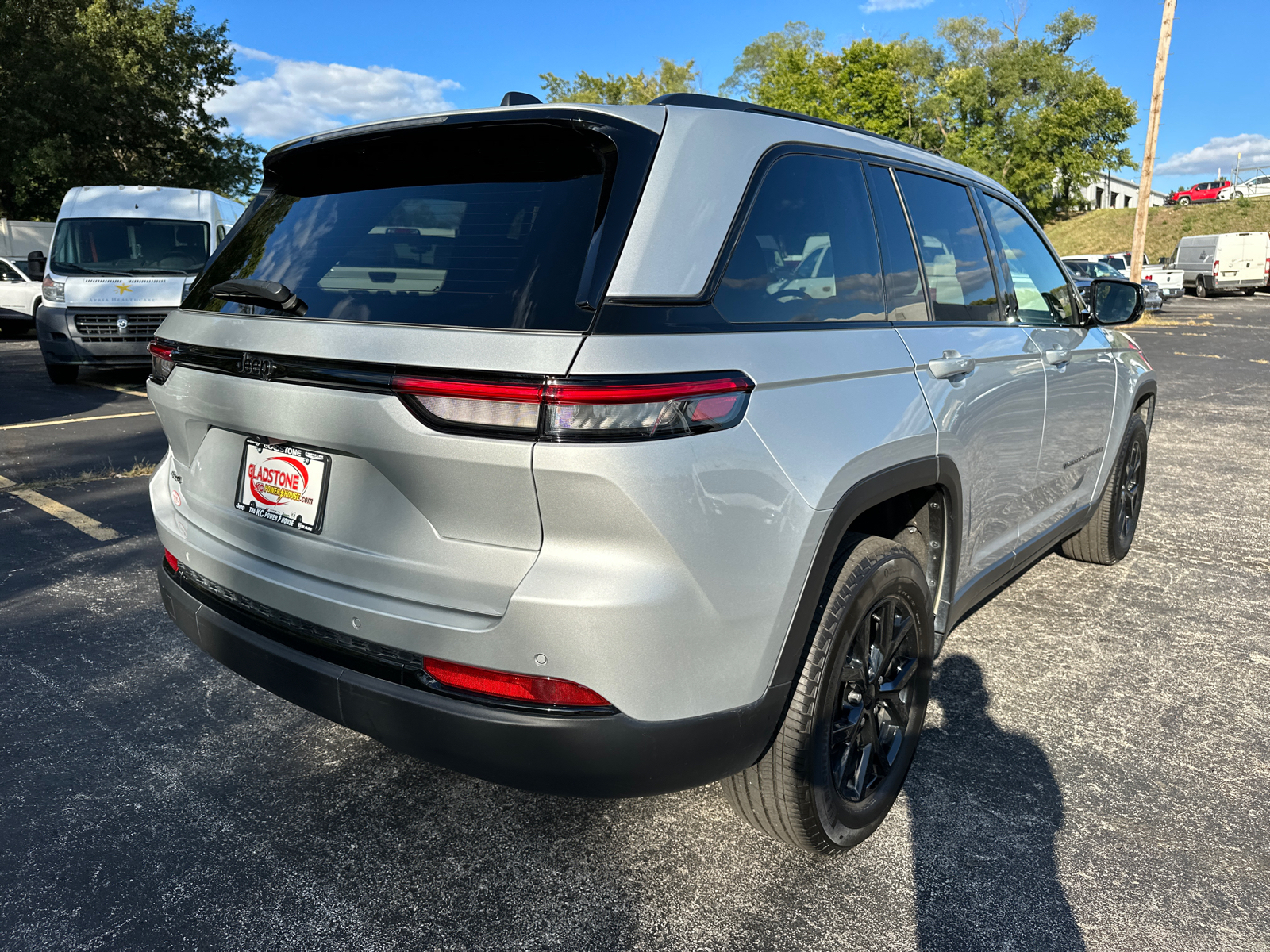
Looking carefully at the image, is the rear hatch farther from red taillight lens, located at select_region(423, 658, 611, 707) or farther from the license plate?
red taillight lens, located at select_region(423, 658, 611, 707)

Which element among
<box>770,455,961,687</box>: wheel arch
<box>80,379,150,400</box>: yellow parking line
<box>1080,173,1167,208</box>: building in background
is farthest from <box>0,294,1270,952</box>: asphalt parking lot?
<box>1080,173,1167,208</box>: building in background

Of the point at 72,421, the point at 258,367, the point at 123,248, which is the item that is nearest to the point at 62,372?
the point at 123,248

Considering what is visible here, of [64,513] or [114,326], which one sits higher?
[114,326]

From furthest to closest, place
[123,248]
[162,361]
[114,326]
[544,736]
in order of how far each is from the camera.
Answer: [123,248]
[114,326]
[162,361]
[544,736]

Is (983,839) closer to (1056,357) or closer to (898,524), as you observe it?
(898,524)

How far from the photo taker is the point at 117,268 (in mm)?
11203

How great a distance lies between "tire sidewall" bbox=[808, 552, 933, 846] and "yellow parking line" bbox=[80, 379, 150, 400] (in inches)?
410

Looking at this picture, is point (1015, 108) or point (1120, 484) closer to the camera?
point (1120, 484)

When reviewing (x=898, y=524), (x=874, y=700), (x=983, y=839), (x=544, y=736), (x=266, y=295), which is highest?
(x=266, y=295)

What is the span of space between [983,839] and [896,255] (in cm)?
168

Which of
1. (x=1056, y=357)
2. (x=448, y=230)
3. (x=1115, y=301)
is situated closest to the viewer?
(x=448, y=230)

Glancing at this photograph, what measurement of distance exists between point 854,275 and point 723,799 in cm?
155

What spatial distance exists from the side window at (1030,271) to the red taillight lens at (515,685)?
2.49m

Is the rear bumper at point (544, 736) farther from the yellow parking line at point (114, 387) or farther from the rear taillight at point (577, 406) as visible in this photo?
the yellow parking line at point (114, 387)
